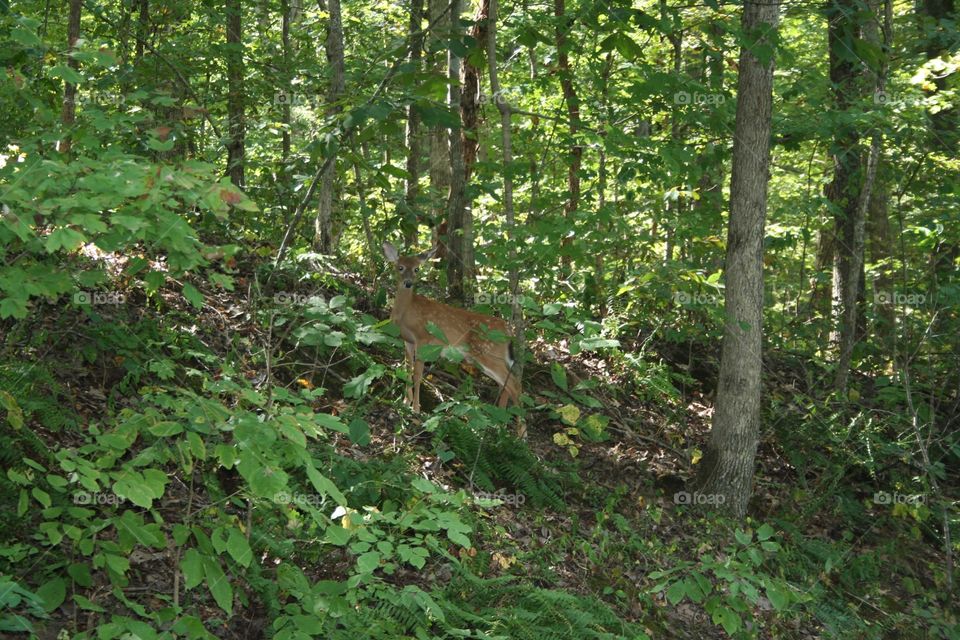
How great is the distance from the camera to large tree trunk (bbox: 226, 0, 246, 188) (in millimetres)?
10203

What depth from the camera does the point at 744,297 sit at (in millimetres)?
9000

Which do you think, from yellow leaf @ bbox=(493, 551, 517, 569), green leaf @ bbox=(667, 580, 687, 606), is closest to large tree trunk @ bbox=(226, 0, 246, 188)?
yellow leaf @ bbox=(493, 551, 517, 569)

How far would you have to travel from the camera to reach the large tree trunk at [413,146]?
774cm

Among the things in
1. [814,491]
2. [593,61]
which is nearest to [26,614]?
[593,61]

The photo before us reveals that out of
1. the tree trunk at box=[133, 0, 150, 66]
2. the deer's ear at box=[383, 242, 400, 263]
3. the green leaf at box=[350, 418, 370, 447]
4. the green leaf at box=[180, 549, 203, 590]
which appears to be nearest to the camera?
the green leaf at box=[180, 549, 203, 590]

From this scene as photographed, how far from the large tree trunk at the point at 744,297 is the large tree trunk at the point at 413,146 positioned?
325 centimetres

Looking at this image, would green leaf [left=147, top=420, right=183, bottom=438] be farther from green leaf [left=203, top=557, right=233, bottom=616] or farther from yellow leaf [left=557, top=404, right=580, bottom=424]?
yellow leaf [left=557, top=404, right=580, bottom=424]

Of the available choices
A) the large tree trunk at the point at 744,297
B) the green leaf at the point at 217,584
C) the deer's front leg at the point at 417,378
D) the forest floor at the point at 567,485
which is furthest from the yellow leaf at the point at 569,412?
the green leaf at the point at 217,584

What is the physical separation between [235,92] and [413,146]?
16.1 ft

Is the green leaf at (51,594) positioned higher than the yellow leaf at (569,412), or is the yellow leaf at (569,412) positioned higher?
the yellow leaf at (569,412)

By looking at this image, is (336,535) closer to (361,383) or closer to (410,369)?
(361,383)

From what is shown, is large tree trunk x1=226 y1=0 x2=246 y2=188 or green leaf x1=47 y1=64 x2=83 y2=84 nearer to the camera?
green leaf x1=47 y1=64 x2=83 y2=84

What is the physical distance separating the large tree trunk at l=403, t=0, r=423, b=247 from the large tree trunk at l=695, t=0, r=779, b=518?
3255 millimetres

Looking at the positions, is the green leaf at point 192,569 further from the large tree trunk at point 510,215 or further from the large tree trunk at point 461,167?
Result: the large tree trunk at point 461,167
